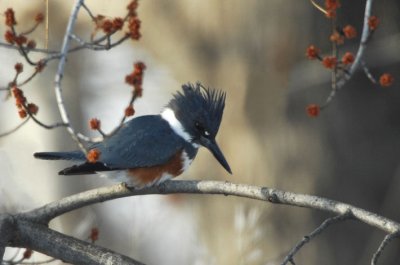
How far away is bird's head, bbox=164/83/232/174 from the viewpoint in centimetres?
412

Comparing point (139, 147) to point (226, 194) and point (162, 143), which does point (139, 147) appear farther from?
point (226, 194)

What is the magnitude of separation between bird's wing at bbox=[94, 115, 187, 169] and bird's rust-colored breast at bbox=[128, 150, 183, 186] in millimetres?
26

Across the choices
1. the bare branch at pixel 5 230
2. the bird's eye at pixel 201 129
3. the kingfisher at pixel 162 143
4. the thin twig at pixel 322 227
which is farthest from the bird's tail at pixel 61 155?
the thin twig at pixel 322 227

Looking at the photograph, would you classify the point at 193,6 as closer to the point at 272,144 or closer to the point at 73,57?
the point at 272,144

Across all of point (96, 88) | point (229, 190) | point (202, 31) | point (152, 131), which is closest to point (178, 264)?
point (96, 88)

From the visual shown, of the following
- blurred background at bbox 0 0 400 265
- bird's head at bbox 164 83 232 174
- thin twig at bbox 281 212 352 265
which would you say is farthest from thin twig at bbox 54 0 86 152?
blurred background at bbox 0 0 400 265

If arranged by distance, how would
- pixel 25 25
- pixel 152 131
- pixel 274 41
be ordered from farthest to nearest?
pixel 25 25 → pixel 274 41 → pixel 152 131

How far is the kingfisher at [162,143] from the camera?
12.8ft

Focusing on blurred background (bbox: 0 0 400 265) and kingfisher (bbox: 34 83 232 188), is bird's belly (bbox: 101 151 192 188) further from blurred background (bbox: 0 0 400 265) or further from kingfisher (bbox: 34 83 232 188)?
blurred background (bbox: 0 0 400 265)

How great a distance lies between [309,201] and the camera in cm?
302

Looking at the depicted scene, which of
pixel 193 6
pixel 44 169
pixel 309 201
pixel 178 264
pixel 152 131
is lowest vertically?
pixel 309 201

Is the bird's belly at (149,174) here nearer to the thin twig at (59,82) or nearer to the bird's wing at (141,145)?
the bird's wing at (141,145)

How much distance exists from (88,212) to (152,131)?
291 cm

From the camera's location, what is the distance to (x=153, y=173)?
3.93 metres
